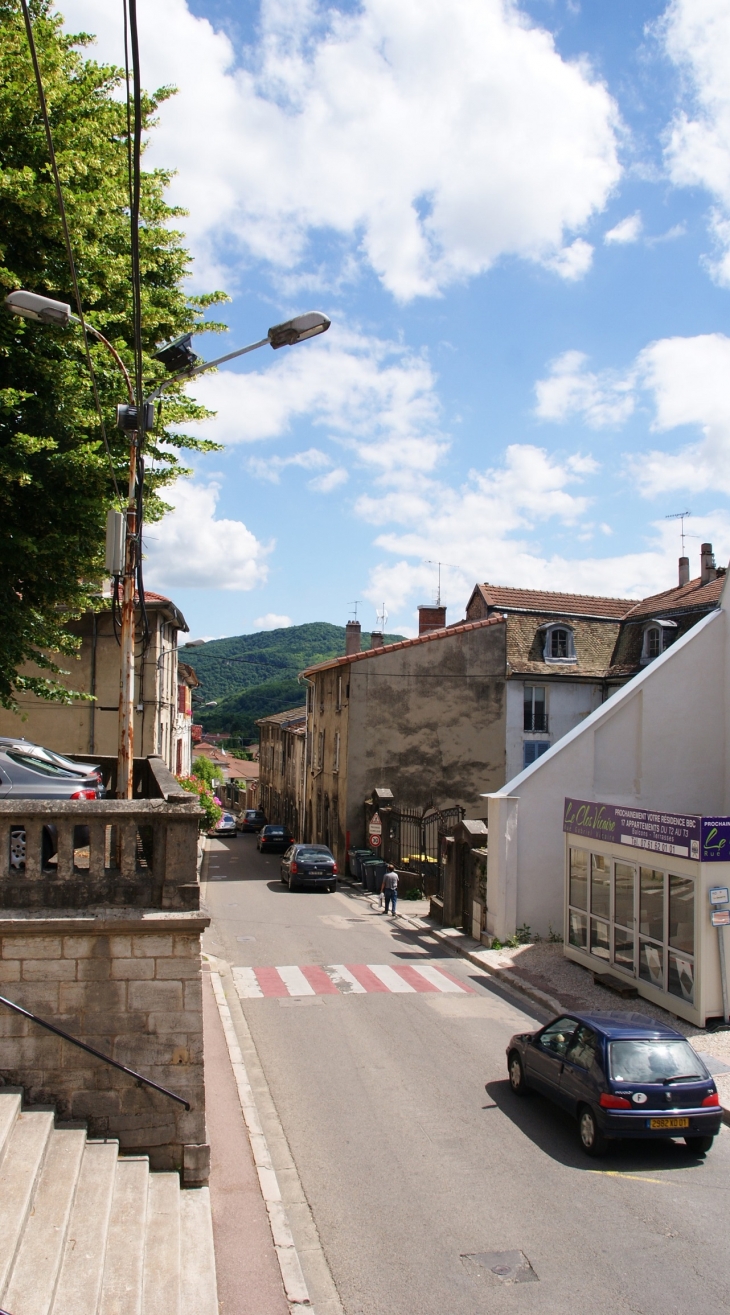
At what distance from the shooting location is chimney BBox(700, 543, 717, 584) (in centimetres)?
3278

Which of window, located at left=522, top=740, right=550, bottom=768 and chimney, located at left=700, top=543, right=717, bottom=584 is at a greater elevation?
chimney, located at left=700, top=543, right=717, bottom=584

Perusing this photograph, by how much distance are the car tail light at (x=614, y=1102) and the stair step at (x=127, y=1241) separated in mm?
4514

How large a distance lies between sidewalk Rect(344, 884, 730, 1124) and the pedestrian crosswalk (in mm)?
1061

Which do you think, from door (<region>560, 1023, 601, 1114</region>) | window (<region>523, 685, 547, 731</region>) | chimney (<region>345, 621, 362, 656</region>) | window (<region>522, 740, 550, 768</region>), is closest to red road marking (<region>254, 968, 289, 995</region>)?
door (<region>560, 1023, 601, 1114</region>)

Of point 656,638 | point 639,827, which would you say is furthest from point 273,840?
point 639,827

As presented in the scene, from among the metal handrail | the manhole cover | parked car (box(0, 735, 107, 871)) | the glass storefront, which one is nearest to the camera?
the manhole cover

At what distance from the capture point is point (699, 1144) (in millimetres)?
9242

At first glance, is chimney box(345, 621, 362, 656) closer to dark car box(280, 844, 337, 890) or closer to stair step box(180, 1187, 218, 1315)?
dark car box(280, 844, 337, 890)

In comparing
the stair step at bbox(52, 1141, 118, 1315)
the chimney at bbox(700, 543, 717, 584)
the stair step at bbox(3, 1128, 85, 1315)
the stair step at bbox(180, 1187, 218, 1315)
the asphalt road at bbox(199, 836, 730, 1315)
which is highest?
the chimney at bbox(700, 543, 717, 584)

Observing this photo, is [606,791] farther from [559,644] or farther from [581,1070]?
[559,644]

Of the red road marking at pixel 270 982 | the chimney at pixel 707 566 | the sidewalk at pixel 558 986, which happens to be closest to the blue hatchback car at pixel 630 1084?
the sidewalk at pixel 558 986

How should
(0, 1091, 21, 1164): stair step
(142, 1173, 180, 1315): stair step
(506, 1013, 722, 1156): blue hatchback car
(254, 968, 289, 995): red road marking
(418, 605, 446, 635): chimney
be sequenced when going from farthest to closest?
(418, 605, 446, 635): chimney < (254, 968, 289, 995): red road marking < (506, 1013, 722, 1156): blue hatchback car < (0, 1091, 21, 1164): stair step < (142, 1173, 180, 1315): stair step

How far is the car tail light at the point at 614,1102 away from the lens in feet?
29.2

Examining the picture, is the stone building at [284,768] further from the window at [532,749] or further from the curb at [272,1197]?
the curb at [272,1197]
